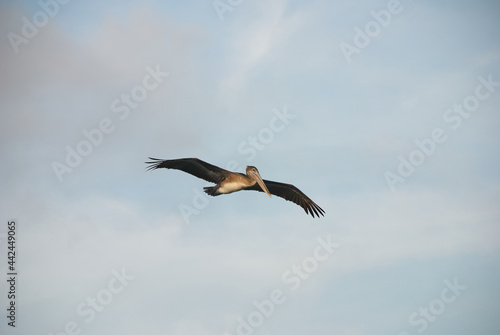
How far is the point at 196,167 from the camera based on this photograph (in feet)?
84.6

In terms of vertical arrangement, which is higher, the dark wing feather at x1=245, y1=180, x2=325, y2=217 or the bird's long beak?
the dark wing feather at x1=245, y1=180, x2=325, y2=217

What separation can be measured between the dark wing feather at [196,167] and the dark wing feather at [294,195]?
2.41m

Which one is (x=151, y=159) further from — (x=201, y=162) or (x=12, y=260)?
(x=12, y=260)

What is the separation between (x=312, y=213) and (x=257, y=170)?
3.31 meters

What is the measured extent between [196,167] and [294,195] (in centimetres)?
482

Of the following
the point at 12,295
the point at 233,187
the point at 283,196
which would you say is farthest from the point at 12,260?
the point at 283,196

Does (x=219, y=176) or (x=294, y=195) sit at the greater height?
(x=294, y=195)

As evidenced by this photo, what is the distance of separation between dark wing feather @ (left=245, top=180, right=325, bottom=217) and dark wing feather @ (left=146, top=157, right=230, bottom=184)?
2409 mm

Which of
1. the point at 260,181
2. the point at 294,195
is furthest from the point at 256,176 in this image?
the point at 294,195

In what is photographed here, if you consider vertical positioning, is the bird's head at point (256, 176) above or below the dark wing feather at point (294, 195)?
below

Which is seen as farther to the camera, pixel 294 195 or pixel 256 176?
pixel 294 195

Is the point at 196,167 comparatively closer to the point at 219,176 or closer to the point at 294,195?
the point at 219,176

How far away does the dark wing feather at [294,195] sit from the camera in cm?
2797

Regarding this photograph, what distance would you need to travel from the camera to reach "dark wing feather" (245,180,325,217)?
28.0 meters
